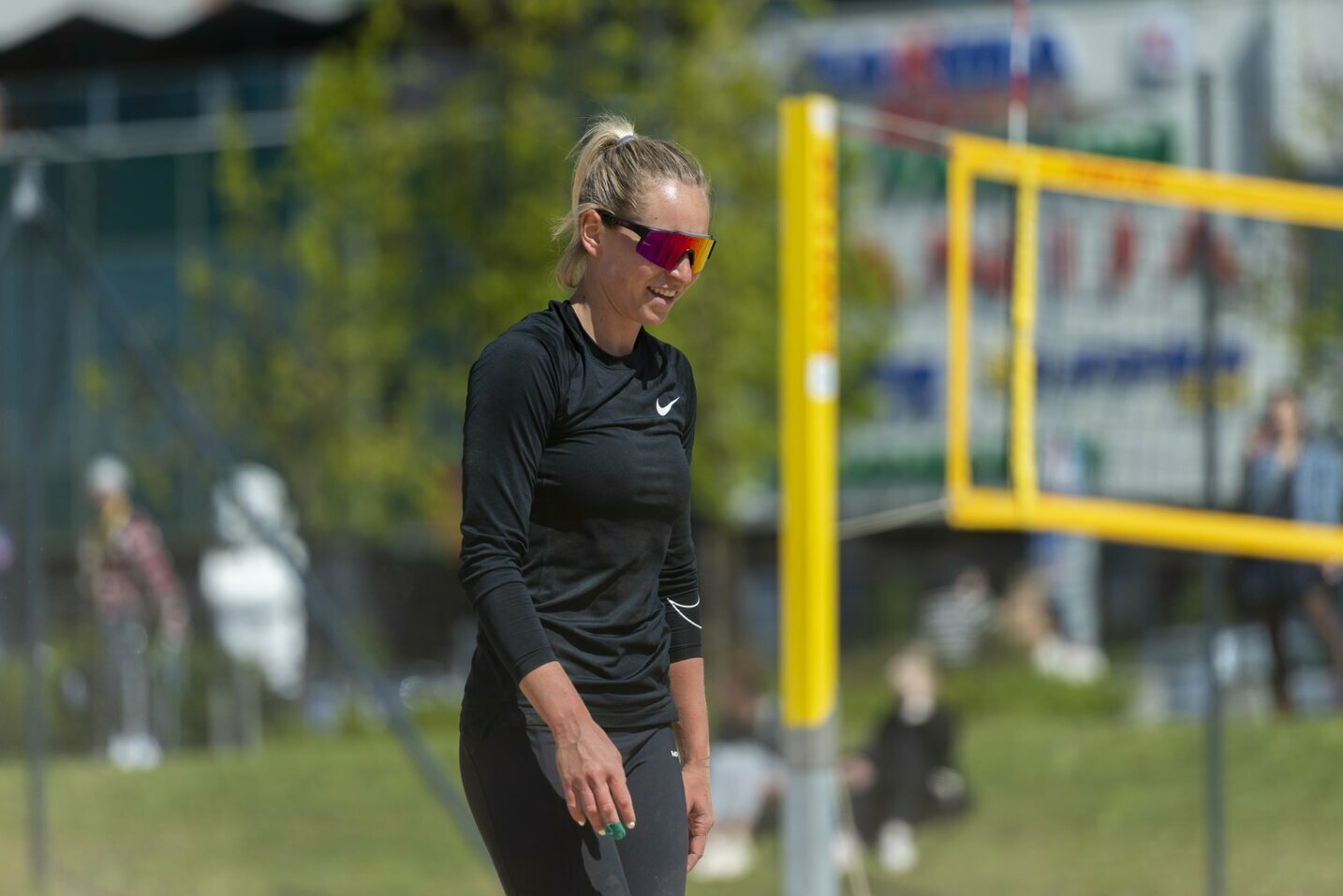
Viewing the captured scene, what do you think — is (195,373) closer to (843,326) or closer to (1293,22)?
(843,326)

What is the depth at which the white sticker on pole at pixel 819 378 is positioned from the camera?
19.9 feet

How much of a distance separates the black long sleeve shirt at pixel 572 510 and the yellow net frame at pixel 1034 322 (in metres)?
3.45

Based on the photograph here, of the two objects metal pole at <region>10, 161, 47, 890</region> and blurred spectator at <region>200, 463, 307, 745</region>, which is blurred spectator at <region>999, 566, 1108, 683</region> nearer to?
blurred spectator at <region>200, 463, 307, 745</region>

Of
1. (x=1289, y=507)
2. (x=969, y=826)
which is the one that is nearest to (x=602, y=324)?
(x=1289, y=507)

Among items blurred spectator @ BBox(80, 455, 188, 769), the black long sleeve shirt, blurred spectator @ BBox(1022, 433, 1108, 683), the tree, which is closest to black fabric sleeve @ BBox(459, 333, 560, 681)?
the black long sleeve shirt

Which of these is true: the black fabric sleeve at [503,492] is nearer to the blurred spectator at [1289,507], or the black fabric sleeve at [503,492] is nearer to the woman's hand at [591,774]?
the woman's hand at [591,774]

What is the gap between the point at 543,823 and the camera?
289 cm

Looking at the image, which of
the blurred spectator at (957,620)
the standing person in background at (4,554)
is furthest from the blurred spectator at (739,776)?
the standing person in background at (4,554)

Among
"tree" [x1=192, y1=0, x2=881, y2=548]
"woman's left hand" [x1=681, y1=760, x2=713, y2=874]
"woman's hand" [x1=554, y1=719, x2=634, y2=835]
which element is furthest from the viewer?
"tree" [x1=192, y1=0, x2=881, y2=548]

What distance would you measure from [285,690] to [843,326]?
10.7 ft

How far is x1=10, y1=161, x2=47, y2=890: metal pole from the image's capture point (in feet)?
24.7

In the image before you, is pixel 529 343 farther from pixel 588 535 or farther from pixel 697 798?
pixel 697 798

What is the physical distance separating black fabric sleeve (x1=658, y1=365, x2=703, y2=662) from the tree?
777cm

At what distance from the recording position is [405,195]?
42.8 feet
